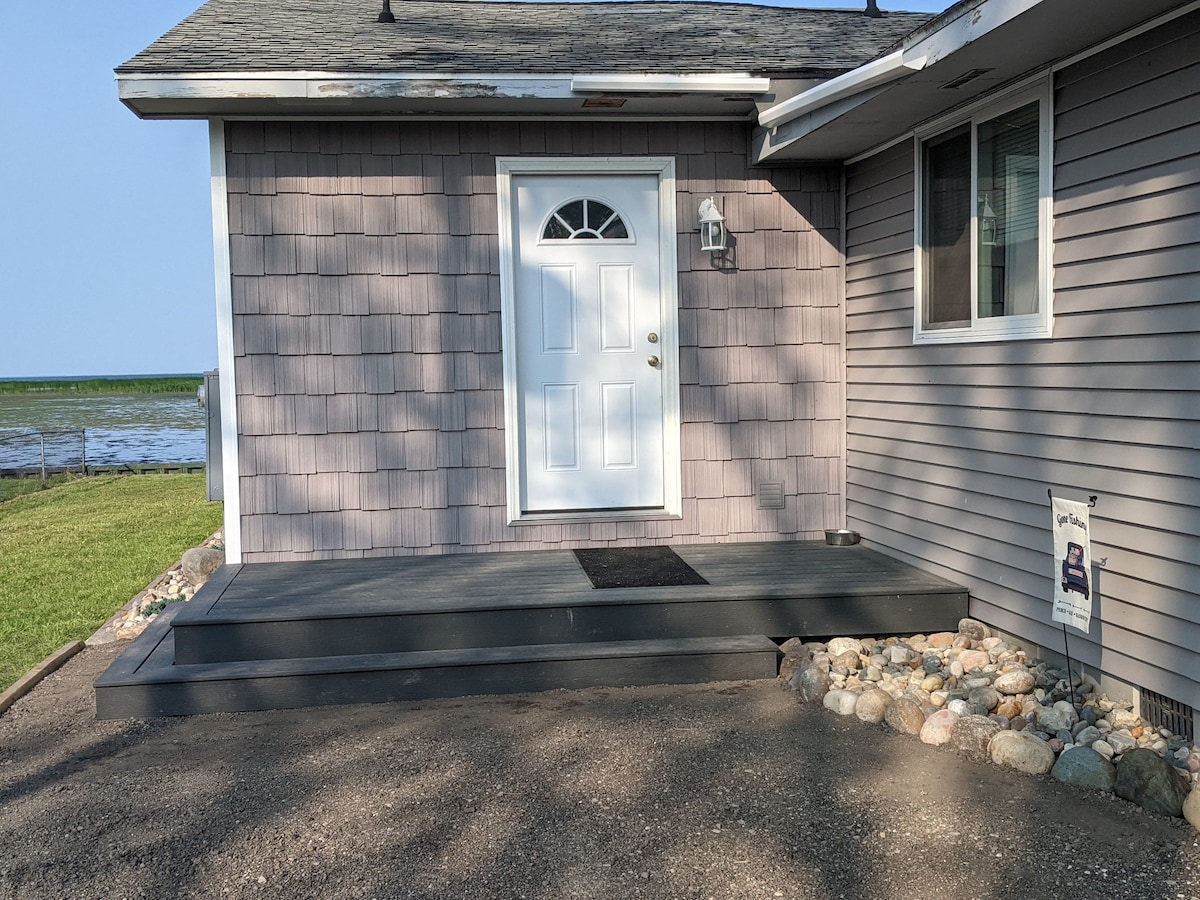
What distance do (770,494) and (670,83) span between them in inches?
85.4

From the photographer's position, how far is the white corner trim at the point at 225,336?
5473 mm

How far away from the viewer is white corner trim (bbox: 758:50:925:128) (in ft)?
13.5

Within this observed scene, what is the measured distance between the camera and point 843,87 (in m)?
4.46

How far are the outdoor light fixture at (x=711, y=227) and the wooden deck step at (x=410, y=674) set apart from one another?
218 cm

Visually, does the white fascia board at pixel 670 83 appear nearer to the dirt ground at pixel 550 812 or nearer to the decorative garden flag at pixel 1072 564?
the decorative garden flag at pixel 1072 564

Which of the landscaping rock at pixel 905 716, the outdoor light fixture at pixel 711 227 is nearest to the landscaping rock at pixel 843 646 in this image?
the landscaping rock at pixel 905 716

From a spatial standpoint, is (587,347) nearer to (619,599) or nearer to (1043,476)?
(619,599)

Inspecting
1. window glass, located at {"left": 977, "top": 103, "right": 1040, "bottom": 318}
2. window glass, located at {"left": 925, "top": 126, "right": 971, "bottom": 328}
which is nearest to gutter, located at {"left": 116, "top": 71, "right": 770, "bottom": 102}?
window glass, located at {"left": 925, "top": 126, "right": 971, "bottom": 328}

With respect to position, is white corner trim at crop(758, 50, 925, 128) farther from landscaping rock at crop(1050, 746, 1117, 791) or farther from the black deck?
landscaping rock at crop(1050, 746, 1117, 791)

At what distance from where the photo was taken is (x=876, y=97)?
177 inches

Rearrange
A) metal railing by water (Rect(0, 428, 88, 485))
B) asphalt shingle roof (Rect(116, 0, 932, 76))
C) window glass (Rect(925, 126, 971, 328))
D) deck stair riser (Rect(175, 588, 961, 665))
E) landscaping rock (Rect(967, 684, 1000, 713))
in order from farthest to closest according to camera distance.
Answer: metal railing by water (Rect(0, 428, 88, 485)) → asphalt shingle roof (Rect(116, 0, 932, 76)) → window glass (Rect(925, 126, 971, 328)) → deck stair riser (Rect(175, 588, 961, 665)) → landscaping rock (Rect(967, 684, 1000, 713))

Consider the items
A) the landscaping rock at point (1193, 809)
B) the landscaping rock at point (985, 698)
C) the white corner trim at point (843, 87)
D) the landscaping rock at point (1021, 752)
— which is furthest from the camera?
the white corner trim at point (843, 87)

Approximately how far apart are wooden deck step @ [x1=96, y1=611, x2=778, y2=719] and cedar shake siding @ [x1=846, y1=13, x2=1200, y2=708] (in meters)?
1.08

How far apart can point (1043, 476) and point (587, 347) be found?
2481mm
